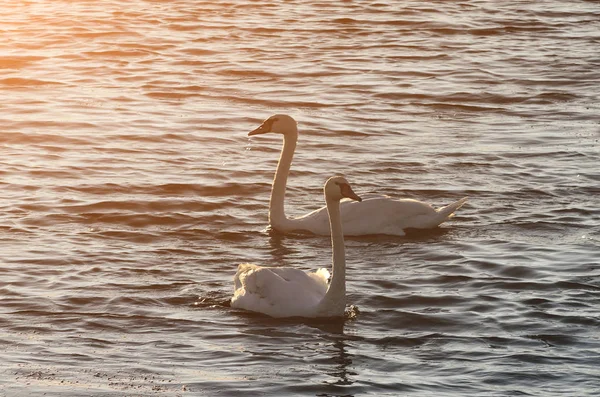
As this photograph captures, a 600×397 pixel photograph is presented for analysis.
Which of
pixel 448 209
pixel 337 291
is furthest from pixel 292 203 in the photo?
pixel 337 291

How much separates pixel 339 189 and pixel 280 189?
3843 mm

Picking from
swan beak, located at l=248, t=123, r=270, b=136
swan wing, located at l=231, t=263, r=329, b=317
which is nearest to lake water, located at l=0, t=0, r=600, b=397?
swan wing, located at l=231, t=263, r=329, b=317

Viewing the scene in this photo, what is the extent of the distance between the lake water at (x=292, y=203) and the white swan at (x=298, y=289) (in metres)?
0.14

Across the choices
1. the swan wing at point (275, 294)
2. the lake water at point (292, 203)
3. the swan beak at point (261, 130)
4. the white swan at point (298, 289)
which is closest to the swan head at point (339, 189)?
A: the white swan at point (298, 289)

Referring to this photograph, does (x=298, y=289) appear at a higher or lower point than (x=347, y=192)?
lower

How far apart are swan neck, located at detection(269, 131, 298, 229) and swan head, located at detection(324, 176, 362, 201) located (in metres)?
3.45

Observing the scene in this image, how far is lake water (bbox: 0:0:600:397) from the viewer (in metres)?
11.7

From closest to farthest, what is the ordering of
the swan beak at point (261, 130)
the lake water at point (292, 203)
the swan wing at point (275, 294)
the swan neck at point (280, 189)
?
the lake water at point (292, 203) < the swan wing at point (275, 294) < the swan neck at point (280, 189) < the swan beak at point (261, 130)

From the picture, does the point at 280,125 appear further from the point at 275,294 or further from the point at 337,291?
the point at 337,291

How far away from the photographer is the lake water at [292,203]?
1170cm

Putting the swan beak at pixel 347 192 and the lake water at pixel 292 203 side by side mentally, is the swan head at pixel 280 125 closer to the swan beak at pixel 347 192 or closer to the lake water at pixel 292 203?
the lake water at pixel 292 203

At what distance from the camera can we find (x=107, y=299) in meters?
13.4

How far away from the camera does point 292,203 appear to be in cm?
1820

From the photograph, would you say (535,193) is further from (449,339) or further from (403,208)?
(449,339)
